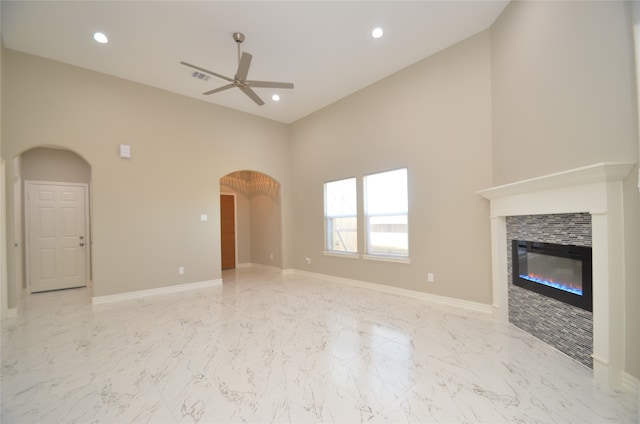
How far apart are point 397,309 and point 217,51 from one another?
4432mm

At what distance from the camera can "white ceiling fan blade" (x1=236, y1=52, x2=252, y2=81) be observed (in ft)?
9.77

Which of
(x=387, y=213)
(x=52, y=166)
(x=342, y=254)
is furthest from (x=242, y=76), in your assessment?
(x=52, y=166)

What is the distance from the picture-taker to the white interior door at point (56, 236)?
16.7 ft

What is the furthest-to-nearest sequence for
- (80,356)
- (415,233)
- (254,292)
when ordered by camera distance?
(254,292), (415,233), (80,356)

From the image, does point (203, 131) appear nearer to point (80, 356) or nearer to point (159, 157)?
point (159, 157)

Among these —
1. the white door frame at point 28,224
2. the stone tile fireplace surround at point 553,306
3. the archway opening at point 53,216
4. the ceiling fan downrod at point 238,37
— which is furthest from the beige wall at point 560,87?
the white door frame at point 28,224

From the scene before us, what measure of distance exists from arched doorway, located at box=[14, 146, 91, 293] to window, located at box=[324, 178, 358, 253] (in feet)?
15.1

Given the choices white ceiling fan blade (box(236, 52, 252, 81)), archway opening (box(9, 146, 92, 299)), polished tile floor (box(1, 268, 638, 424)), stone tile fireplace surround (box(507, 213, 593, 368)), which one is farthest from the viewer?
archway opening (box(9, 146, 92, 299))

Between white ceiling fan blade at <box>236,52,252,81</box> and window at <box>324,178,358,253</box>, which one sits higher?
white ceiling fan blade at <box>236,52,252,81</box>

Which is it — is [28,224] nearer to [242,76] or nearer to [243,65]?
[242,76]

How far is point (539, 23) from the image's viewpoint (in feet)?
8.72

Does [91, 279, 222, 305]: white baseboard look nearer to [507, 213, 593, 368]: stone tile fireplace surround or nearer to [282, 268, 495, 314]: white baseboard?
[282, 268, 495, 314]: white baseboard

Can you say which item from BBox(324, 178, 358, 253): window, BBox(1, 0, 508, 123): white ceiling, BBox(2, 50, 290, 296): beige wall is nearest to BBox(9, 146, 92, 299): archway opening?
BBox(2, 50, 290, 296): beige wall

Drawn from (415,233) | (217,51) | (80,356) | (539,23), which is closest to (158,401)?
(80,356)
